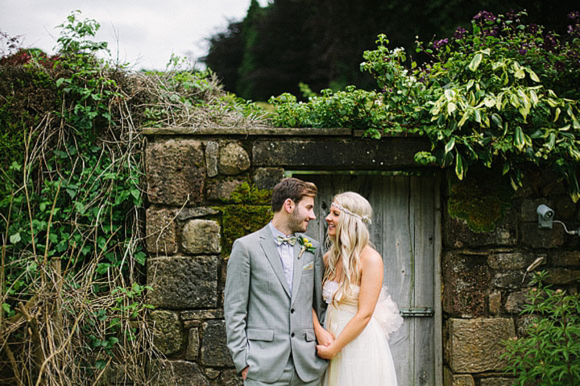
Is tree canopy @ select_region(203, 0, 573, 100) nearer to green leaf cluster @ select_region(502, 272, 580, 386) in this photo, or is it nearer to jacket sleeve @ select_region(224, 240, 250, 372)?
green leaf cluster @ select_region(502, 272, 580, 386)

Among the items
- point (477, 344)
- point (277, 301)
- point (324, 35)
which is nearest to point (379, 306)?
point (277, 301)

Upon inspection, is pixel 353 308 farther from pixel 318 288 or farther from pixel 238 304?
pixel 238 304

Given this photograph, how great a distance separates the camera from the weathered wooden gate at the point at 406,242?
12.7 feet

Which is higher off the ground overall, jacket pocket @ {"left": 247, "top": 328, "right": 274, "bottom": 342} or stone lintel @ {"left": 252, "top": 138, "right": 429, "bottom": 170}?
stone lintel @ {"left": 252, "top": 138, "right": 429, "bottom": 170}

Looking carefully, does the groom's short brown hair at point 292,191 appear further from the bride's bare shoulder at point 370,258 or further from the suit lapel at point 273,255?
the bride's bare shoulder at point 370,258

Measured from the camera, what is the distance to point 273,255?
264cm

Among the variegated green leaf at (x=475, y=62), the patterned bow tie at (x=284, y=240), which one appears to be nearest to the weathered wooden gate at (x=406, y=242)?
the variegated green leaf at (x=475, y=62)

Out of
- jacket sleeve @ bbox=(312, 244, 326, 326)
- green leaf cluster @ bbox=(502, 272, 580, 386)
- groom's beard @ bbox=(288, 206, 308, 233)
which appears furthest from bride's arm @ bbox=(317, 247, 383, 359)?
green leaf cluster @ bbox=(502, 272, 580, 386)

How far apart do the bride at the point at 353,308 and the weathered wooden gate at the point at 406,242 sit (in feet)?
3.50

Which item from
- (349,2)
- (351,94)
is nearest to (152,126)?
(351,94)

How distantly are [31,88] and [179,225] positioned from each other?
1.70 metres

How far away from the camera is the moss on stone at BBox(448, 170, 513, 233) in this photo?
3.64 m

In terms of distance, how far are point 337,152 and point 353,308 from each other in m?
1.31

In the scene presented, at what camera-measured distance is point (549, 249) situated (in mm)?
3682
